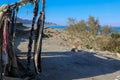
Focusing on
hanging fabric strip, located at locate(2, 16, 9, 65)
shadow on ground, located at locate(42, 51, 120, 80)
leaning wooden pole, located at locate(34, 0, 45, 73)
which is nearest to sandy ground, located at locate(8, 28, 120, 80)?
shadow on ground, located at locate(42, 51, 120, 80)

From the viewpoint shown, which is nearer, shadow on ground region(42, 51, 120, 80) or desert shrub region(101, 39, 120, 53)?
shadow on ground region(42, 51, 120, 80)

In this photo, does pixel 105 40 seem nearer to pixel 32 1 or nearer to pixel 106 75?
pixel 106 75

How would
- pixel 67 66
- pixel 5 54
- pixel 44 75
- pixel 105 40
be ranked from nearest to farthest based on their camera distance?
pixel 5 54 → pixel 44 75 → pixel 67 66 → pixel 105 40

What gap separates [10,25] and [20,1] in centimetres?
95

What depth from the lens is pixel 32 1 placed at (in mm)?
14602

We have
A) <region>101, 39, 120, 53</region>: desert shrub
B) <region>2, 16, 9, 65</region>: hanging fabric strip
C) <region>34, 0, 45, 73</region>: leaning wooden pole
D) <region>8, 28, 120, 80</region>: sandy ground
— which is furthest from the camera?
<region>101, 39, 120, 53</region>: desert shrub

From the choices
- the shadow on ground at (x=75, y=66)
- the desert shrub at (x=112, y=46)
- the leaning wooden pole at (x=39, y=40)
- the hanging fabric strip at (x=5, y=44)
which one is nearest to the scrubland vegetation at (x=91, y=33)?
the desert shrub at (x=112, y=46)

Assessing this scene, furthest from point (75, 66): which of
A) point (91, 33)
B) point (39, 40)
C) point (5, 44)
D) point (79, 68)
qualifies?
point (91, 33)

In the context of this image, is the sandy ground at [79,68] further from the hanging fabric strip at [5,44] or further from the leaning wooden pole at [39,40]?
the hanging fabric strip at [5,44]

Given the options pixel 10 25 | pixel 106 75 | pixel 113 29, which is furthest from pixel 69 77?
pixel 113 29

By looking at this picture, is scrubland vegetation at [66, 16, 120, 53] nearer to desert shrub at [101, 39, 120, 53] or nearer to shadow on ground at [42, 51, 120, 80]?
desert shrub at [101, 39, 120, 53]

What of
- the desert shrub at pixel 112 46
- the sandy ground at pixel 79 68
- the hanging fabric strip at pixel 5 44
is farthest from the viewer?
the desert shrub at pixel 112 46

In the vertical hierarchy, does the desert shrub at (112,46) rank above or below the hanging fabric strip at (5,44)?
below

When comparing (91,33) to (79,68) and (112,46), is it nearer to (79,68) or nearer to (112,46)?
(112,46)
